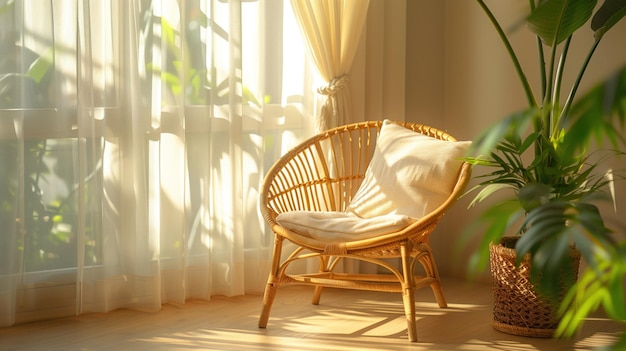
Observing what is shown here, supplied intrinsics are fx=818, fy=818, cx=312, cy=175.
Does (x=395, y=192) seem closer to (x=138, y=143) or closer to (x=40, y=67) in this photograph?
(x=138, y=143)

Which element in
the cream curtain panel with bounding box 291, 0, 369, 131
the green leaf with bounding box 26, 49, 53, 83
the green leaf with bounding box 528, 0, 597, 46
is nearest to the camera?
the green leaf with bounding box 528, 0, 597, 46

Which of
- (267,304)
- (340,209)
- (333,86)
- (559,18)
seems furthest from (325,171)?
(559,18)

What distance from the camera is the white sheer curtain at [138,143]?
308 centimetres

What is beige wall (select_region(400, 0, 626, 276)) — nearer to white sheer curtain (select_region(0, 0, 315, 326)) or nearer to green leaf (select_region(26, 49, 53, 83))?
white sheer curtain (select_region(0, 0, 315, 326))

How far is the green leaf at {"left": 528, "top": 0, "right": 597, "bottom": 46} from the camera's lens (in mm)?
2699

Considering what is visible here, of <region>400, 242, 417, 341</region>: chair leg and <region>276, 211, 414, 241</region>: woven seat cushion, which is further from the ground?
<region>276, 211, 414, 241</region>: woven seat cushion

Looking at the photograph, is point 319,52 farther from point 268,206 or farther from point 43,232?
point 43,232

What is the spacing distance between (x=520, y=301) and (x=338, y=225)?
72 cm

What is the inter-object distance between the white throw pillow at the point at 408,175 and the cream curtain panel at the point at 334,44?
41cm

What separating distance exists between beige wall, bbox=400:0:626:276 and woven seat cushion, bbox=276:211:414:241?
108 cm

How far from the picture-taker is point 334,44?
12.2 ft

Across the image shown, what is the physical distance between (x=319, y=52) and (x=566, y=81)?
1.09m

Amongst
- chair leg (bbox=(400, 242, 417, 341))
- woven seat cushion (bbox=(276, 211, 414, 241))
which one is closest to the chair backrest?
woven seat cushion (bbox=(276, 211, 414, 241))

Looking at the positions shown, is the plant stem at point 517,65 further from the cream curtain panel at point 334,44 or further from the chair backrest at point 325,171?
the cream curtain panel at point 334,44
